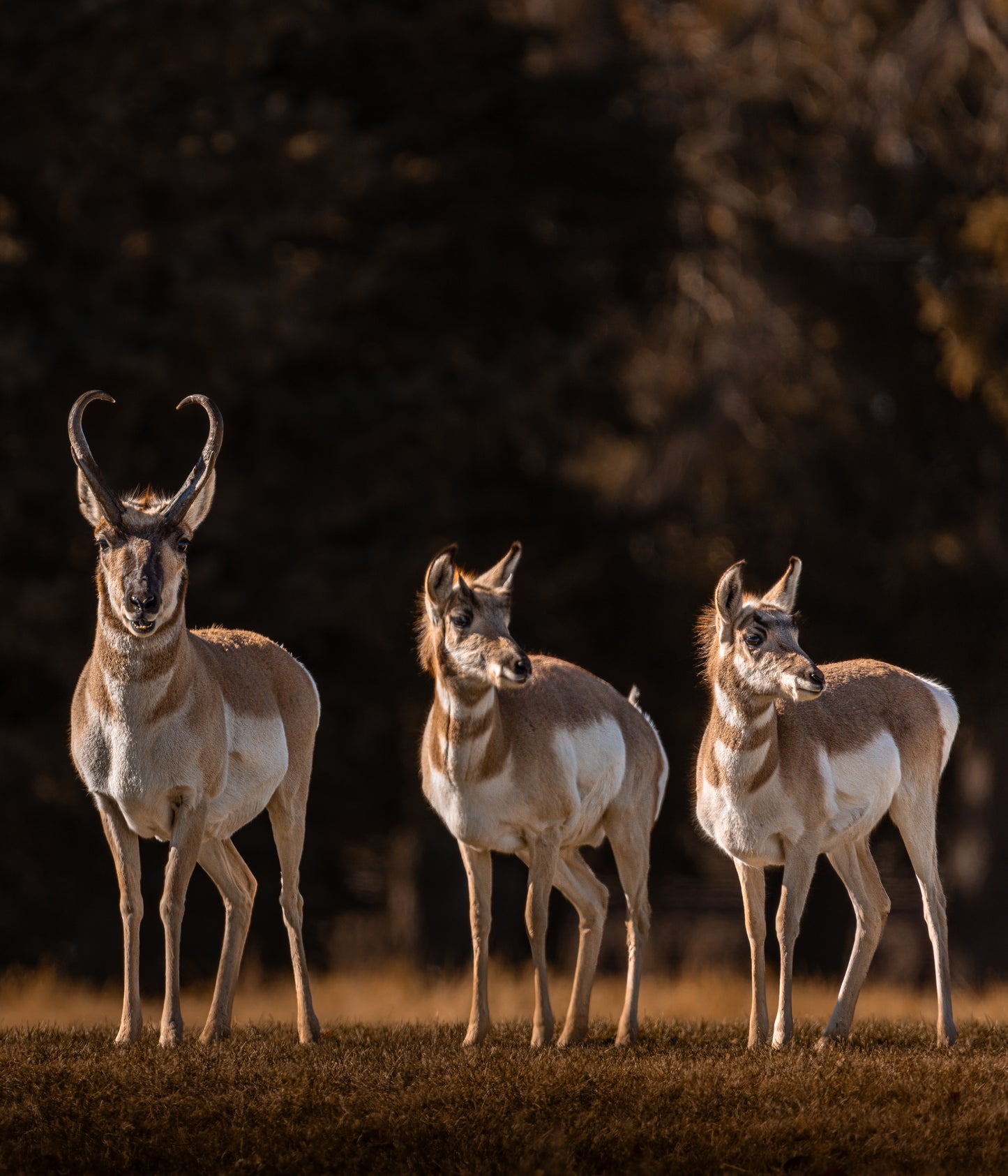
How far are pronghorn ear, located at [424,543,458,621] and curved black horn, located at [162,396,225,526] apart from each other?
139 centimetres

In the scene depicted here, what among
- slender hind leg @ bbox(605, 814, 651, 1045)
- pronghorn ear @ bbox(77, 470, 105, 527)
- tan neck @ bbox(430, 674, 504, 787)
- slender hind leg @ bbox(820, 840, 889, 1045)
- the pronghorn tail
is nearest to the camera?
pronghorn ear @ bbox(77, 470, 105, 527)

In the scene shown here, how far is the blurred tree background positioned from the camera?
18812 mm

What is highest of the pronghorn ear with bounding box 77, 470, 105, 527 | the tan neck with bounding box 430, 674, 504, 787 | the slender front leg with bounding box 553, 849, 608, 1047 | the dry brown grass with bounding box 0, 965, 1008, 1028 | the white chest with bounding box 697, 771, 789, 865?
the pronghorn ear with bounding box 77, 470, 105, 527

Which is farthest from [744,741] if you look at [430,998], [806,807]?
[430,998]

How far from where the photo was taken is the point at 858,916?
33.9ft

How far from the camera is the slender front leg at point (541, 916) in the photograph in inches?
388

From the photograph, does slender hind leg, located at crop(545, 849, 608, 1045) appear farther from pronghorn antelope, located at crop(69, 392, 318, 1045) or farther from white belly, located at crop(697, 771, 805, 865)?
pronghorn antelope, located at crop(69, 392, 318, 1045)

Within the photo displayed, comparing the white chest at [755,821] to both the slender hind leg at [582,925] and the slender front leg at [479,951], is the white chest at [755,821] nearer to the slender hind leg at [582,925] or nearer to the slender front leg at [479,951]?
the slender hind leg at [582,925]

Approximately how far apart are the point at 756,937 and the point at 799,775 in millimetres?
1002

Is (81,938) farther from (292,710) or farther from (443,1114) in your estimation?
(443,1114)

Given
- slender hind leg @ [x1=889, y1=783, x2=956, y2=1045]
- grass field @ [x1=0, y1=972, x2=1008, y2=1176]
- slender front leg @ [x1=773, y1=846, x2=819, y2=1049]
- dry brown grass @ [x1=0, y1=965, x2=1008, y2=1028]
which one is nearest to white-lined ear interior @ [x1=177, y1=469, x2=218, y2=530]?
grass field @ [x1=0, y1=972, x2=1008, y2=1176]

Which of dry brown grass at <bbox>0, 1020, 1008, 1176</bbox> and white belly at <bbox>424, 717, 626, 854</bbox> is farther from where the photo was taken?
white belly at <bbox>424, 717, 626, 854</bbox>

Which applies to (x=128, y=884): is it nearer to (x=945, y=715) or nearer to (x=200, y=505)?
(x=200, y=505)

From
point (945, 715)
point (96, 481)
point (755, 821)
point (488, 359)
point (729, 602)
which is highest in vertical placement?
point (488, 359)
